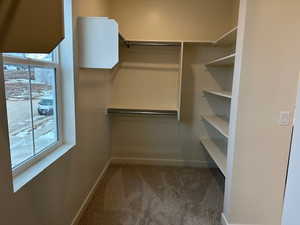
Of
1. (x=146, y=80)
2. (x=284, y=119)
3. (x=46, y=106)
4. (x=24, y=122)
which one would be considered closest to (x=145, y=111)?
(x=146, y=80)

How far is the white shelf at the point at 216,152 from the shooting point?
97.6 inches

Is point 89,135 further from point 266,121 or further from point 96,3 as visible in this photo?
point 266,121

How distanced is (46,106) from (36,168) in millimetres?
525

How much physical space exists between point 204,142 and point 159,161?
815 mm

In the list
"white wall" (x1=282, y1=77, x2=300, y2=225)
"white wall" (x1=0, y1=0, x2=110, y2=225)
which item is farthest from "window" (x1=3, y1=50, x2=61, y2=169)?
"white wall" (x1=282, y1=77, x2=300, y2=225)

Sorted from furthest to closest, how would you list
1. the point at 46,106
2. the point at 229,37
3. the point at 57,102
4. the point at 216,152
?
the point at 216,152
the point at 229,37
the point at 57,102
the point at 46,106

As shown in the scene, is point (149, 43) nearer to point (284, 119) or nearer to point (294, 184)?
point (284, 119)

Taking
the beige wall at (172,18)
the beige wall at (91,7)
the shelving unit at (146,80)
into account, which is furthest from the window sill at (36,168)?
the beige wall at (172,18)

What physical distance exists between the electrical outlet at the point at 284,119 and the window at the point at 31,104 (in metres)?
1.93

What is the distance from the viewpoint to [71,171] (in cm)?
199

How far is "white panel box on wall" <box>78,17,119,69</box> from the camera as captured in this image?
203 centimetres

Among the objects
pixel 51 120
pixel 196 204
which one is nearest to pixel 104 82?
pixel 51 120

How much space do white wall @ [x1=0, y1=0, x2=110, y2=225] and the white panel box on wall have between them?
15 cm

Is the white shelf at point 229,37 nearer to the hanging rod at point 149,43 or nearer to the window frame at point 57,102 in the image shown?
the hanging rod at point 149,43
